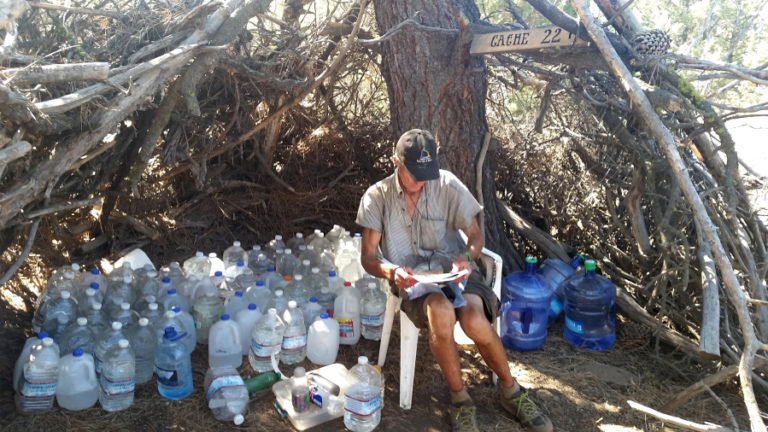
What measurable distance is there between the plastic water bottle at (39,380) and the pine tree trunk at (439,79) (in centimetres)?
273

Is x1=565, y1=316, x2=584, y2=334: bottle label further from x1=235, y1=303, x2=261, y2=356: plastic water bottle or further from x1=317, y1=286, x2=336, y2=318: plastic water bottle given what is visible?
x1=235, y1=303, x2=261, y2=356: plastic water bottle

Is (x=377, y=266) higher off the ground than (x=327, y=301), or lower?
higher

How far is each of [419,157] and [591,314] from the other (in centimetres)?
190

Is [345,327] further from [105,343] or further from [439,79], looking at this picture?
[439,79]

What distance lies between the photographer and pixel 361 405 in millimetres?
3145

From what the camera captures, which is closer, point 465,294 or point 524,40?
point 465,294

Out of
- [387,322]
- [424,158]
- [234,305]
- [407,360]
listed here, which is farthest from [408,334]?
[234,305]

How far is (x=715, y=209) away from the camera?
13.1 feet

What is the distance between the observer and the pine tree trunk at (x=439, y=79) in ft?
15.0

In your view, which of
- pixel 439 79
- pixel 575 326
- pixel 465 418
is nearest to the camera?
pixel 465 418

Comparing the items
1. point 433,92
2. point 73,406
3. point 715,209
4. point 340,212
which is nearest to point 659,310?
point 715,209

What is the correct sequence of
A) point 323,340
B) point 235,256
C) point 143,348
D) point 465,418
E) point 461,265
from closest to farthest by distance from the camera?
point 465,418 < point 461,265 < point 143,348 < point 323,340 < point 235,256

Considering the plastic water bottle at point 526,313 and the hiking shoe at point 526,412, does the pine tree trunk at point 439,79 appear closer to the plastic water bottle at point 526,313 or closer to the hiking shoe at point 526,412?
the plastic water bottle at point 526,313

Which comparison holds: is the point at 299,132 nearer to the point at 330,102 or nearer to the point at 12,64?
the point at 330,102
